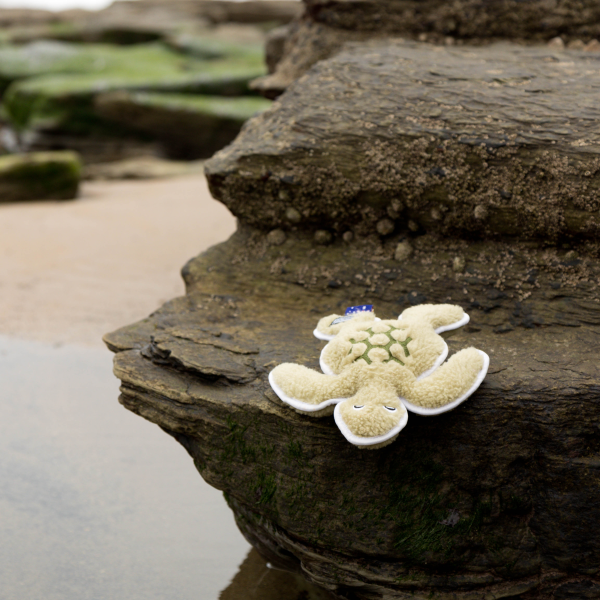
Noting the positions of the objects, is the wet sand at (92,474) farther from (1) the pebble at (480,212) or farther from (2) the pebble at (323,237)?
(1) the pebble at (480,212)

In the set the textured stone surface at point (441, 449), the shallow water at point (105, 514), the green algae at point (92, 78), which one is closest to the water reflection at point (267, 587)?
the shallow water at point (105, 514)

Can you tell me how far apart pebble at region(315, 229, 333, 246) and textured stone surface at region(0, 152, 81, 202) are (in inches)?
280

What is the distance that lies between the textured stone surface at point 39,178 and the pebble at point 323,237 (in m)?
7.12

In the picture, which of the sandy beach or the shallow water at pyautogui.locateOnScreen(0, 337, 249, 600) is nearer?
the shallow water at pyautogui.locateOnScreen(0, 337, 249, 600)

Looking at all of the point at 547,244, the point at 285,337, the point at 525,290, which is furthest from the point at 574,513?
the point at 285,337

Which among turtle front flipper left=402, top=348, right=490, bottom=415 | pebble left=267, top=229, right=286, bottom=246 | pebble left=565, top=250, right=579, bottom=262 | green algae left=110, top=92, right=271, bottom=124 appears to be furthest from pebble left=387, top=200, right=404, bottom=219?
green algae left=110, top=92, right=271, bottom=124

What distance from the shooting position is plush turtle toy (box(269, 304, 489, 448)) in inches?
64.6

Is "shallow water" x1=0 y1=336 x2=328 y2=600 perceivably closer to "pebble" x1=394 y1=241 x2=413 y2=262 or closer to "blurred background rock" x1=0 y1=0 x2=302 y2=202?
"pebble" x1=394 y1=241 x2=413 y2=262

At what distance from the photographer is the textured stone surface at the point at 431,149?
2.21 m

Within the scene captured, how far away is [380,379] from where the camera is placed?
5.62 feet

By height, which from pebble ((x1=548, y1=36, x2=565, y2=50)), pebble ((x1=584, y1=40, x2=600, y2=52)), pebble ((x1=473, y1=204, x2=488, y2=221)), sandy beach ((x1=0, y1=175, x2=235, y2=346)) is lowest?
sandy beach ((x1=0, y1=175, x2=235, y2=346))

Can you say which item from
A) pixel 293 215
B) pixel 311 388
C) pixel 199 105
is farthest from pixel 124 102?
pixel 311 388

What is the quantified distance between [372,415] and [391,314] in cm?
77

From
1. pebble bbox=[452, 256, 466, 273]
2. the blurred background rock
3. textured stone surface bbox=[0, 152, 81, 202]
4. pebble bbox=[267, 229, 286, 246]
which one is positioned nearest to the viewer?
pebble bbox=[452, 256, 466, 273]
